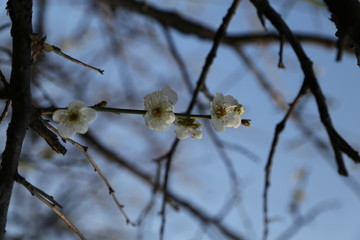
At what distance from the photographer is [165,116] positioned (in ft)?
3.23

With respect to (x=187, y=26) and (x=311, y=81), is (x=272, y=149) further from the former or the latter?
(x=187, y=26)

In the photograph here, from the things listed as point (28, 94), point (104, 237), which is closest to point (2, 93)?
point (28, 94)

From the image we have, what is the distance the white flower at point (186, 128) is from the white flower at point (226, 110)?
5 cm

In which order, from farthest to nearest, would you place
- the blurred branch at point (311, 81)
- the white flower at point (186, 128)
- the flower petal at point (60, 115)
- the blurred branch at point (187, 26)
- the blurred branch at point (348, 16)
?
the blurred branch at point (187, 26)
the blurred branch at point (311, 81)
the white flower at point (186, 128)
the flower petal at point (60, 115)
the blurred branch at point (348, 16)

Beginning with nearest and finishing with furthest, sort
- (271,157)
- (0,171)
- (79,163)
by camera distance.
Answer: (0,171)
(271,157)
(79,163)

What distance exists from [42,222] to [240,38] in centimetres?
273

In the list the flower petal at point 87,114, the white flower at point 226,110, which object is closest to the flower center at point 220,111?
the white flower at point 226,110

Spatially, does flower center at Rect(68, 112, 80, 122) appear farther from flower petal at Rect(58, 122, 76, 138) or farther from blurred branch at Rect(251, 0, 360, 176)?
blurred branch at Rect(251, 0, 360, 176)

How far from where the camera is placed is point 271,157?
59.0 inches

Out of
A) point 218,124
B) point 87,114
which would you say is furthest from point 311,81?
point 87,114

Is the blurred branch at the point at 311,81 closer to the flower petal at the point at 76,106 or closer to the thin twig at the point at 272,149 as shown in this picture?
the thin twig at the point at 272,149

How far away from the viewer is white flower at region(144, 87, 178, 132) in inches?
38.3

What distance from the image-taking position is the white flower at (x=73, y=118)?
913 millimetres

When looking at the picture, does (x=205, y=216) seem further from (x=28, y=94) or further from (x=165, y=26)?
(x=28, y=94)
